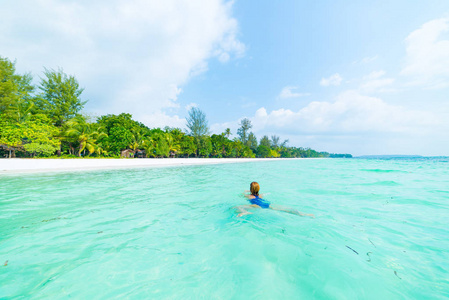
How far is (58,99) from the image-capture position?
2647cm

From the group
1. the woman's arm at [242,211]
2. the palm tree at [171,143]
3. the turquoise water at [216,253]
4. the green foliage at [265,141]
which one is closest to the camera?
the turquoise water at [216,253]

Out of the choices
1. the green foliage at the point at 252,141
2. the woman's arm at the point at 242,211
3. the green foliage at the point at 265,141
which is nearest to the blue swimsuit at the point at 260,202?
the woman's arm at the point at 242,211

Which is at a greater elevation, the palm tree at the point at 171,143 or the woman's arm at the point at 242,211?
the palm tree at the point at 171,143

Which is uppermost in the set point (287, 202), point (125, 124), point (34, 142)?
point (125, 124)

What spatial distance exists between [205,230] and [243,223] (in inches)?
38.4

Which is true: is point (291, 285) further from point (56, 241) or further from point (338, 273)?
point (56, 241)

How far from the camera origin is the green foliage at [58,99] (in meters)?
25.5

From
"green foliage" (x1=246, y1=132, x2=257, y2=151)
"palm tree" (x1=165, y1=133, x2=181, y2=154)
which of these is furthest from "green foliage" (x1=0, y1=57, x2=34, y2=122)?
"green foliage" (x1=246, y1=132, x2=257, y2=151)

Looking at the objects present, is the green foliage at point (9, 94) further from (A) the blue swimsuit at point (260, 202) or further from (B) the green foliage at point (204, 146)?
(A) the blue swimsuit at point (260, 202)

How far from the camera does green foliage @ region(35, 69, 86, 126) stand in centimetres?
2555

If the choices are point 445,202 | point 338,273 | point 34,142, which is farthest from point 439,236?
point 34,142

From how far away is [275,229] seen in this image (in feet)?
12.8

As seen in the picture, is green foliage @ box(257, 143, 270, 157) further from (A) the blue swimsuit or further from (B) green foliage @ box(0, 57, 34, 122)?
(A) the blue swimsuit

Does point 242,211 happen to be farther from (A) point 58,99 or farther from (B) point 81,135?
(A) point 58,99
